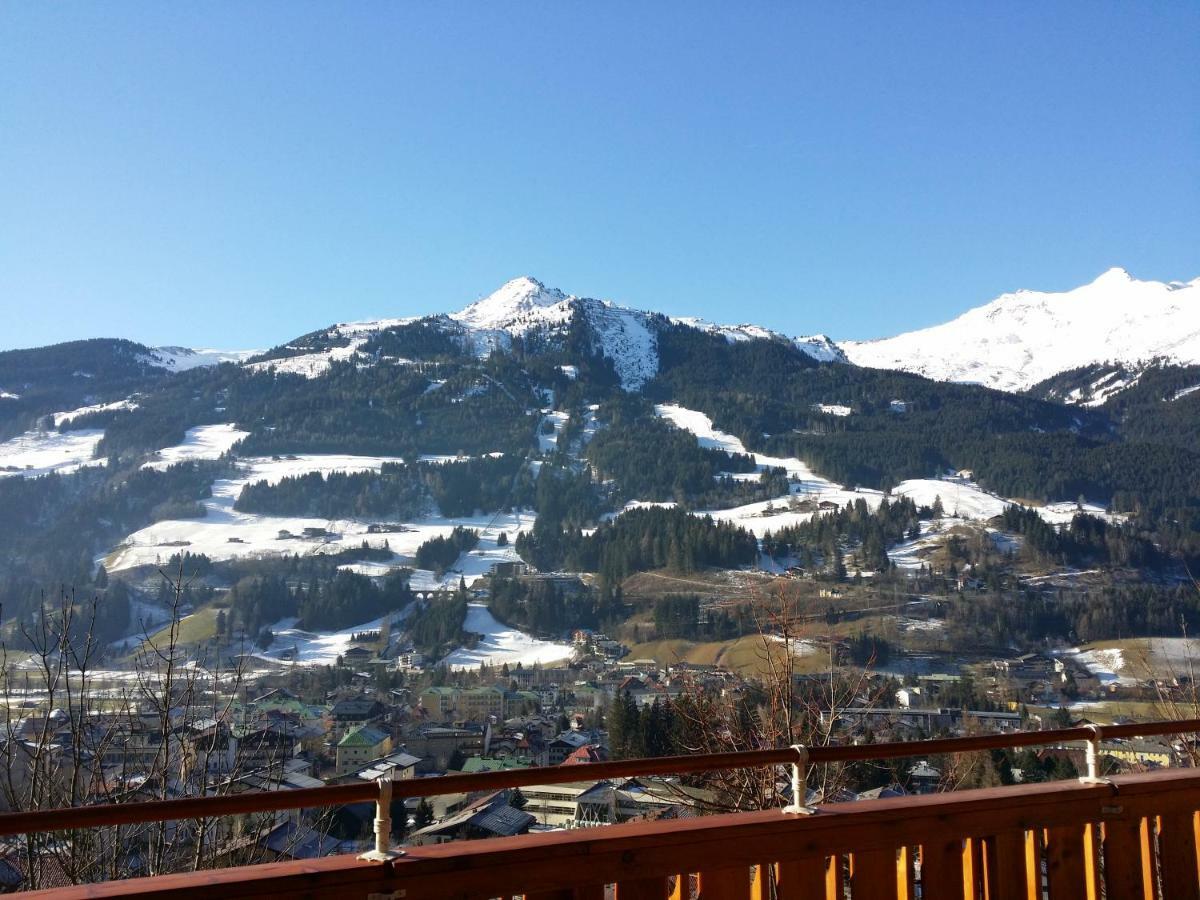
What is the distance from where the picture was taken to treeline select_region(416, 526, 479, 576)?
8832cm

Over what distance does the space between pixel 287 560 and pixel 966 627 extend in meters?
58.8

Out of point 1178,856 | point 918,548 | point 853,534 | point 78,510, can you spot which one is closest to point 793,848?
point 1178,856

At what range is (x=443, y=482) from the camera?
376 ft

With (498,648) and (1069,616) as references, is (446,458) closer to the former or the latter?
(498,648)

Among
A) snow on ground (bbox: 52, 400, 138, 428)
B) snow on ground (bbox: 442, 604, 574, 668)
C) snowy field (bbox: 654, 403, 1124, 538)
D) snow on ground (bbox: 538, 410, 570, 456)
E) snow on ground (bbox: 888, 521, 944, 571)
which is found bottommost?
snow on ground (bbox: 442, 604, 574, 668)

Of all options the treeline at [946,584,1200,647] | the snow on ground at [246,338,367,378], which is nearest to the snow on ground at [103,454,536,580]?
the snow on ground at [246,338,367,378]

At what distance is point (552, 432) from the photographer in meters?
137

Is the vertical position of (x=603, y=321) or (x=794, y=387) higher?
(x=603, y=321)

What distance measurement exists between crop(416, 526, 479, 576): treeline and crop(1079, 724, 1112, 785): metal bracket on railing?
84924 millimetres

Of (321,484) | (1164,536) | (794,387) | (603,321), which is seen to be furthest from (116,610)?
(603,321)

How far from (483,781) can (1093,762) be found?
217 centimetres

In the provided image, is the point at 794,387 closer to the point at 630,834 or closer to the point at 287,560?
the point at 287,560

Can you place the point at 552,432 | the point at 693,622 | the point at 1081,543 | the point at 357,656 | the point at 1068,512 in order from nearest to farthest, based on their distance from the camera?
the point at 357,656 → the point at 693,622 → the point at 1081,543 → the point at 1068,512 → the point at 552,432

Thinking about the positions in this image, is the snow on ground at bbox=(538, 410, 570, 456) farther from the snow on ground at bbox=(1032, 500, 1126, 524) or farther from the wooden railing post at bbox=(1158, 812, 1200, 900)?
the wooden railing post at bbox=(1158, 812, 1200, 900)
